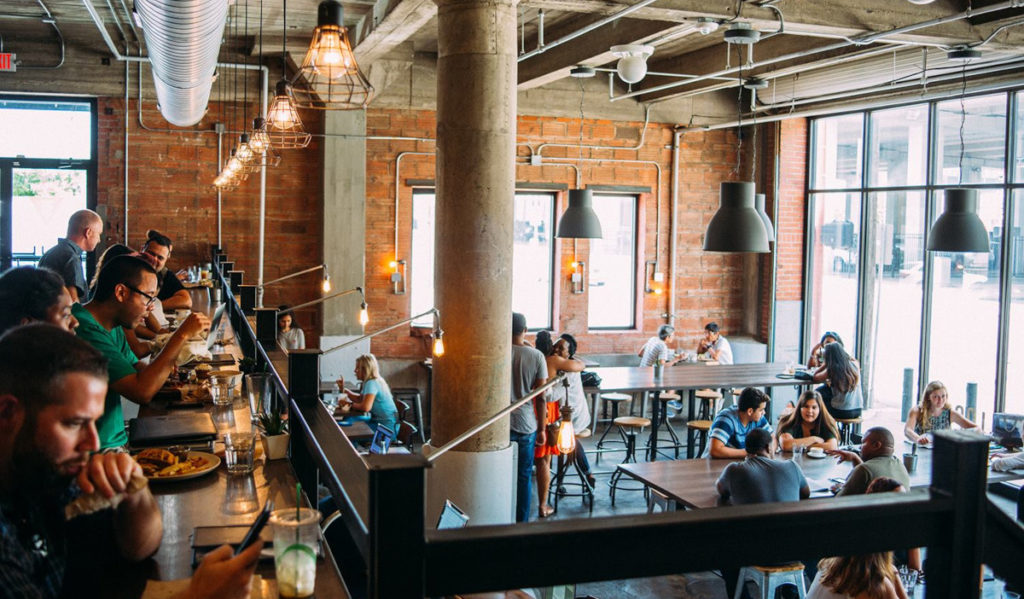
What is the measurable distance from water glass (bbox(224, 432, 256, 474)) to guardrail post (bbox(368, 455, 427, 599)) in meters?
1.61

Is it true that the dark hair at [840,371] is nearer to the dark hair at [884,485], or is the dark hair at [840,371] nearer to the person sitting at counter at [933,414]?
the person sitting at counter at [933,414]

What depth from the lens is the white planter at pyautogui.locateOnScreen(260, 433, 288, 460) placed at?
2793mm

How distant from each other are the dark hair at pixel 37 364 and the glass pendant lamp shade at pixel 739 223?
186 inches

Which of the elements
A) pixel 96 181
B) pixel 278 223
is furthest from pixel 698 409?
pixel 96 181

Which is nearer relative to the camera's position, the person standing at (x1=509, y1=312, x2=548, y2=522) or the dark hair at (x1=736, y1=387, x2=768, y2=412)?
the dark hair at (x1=736, y1=387, x2=768, y2=412)

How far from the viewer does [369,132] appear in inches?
391

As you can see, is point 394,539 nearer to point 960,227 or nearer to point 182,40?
point 182,40

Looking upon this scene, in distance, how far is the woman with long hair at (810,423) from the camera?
657 centimetres

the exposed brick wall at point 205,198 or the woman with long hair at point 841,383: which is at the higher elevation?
the exposed brick wall at point 205,198

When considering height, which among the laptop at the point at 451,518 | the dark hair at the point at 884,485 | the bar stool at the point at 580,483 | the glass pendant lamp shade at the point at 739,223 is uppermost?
the glass pendant lamp shade at the point at 739,223

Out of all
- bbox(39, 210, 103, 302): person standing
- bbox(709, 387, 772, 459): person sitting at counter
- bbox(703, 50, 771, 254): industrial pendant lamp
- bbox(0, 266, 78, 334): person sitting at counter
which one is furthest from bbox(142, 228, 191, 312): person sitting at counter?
bbox(0, 266, 78, 334): person sitting at counter

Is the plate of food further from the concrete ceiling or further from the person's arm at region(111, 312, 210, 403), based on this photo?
the concrete ceiling

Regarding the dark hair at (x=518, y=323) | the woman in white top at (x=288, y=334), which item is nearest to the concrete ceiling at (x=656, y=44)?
the dark hair at (x=518, y=323)

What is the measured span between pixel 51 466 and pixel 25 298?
1.12 metres
